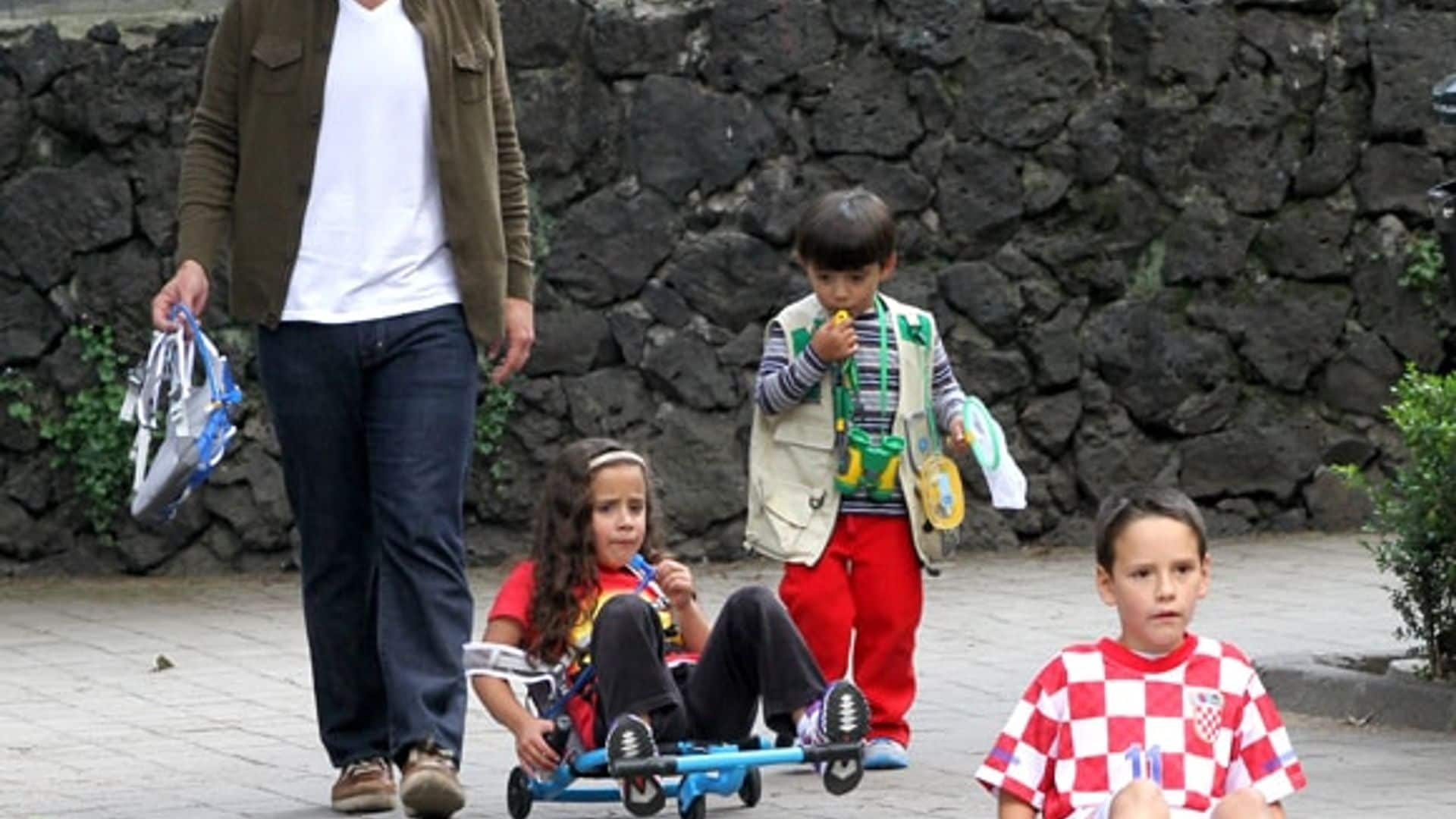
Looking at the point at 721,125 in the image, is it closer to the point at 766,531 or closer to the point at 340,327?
the point at 766,531

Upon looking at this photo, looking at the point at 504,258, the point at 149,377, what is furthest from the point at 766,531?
the point at 149,377

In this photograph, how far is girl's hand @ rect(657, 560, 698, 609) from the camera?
239 inches

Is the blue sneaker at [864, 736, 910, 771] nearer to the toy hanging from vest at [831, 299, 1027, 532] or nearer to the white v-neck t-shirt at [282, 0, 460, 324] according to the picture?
the toy hanging from vest at [831, 299, 1027, 532]

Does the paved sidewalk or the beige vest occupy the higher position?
the beige vest

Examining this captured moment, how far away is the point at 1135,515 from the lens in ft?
15.1

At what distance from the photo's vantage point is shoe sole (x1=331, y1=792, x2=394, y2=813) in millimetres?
6301

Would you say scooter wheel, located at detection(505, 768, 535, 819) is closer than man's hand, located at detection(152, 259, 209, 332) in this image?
Yes

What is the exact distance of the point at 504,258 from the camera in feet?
20.8

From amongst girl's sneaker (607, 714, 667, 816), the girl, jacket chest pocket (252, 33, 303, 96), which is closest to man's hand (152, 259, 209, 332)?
jacket chest pocket (252, 33, 303, 96)

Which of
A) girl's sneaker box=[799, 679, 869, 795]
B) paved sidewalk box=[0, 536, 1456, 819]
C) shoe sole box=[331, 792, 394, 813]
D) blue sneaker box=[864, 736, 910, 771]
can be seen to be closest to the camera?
girl's sneaker box=[799, 679, 869, 795]

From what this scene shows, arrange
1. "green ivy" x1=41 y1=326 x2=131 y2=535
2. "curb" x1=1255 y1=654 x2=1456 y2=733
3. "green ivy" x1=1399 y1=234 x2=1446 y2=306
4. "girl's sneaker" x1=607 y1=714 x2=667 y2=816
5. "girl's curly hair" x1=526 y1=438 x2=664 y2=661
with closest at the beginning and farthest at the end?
"girl's sneaker" x1=607 y1=714 x2=667 y2=816 → "girl's curly hair" x1=526 y1=438 x2=664 y2=661 → "curb" x1=1255 y1=654 x2=1456 y2=733 → "green ivy" x1=41 y1=326 x2=131 y2=535 → "green ivy" x1=1399 y1=234 x2=1446 y2=306

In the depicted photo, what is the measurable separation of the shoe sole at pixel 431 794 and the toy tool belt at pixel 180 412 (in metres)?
0.79

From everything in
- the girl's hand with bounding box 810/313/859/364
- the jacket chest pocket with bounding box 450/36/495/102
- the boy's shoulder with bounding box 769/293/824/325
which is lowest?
the girl's hand with bounding box 810/313/859/364

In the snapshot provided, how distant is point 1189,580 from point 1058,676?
25 centimetres
